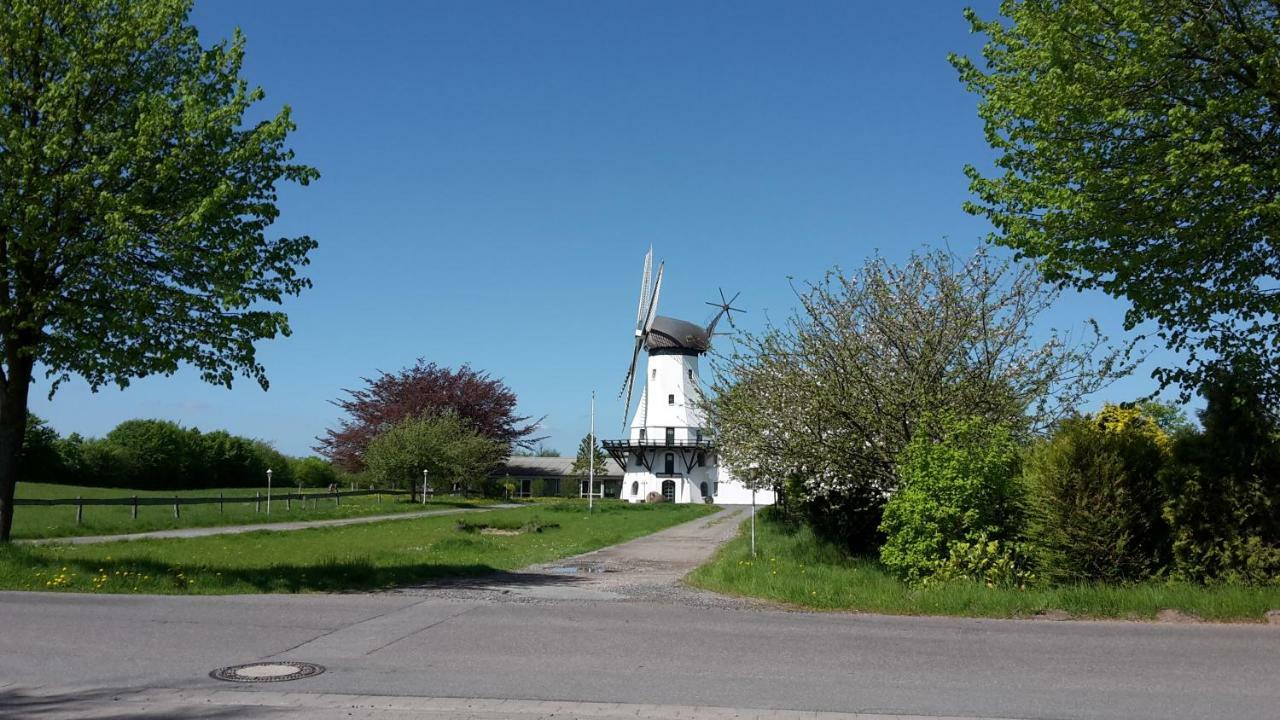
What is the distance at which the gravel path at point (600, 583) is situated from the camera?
14328 millimetres

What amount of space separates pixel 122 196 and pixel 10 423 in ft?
16.6

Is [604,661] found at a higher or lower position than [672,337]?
lower

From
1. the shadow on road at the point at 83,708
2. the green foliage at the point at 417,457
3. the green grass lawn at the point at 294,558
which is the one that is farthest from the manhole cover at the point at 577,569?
the green foliage at the point at 417,457

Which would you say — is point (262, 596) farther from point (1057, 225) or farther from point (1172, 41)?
point (1172, 41)

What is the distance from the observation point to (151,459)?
7131 cm

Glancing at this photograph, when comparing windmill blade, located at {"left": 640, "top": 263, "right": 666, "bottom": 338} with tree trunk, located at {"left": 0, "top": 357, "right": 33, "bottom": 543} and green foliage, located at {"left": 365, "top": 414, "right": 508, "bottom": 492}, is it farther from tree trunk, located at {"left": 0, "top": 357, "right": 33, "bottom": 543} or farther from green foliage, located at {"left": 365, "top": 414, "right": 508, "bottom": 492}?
tree trunk, located at {"left": 0, "top": 357, "right": 33, "bottom": 543}

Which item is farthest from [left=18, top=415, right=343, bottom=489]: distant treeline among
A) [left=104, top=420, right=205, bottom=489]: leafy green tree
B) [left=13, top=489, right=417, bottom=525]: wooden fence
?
[left=13, top=489, right=417, bottom=525]: wooden fence

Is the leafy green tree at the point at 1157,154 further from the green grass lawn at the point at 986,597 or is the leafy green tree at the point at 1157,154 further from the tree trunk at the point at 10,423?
the tree trunk at the point at 10,423

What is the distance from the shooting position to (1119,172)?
505 inches

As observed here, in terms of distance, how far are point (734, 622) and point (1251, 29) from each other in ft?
33.2

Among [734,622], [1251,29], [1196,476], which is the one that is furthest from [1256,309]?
[734,622]

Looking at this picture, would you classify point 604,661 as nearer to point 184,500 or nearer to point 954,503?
point 954,503

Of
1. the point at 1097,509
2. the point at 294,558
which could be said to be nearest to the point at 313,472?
the point at 294,558

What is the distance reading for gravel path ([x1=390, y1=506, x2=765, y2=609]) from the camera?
47.0 feet
